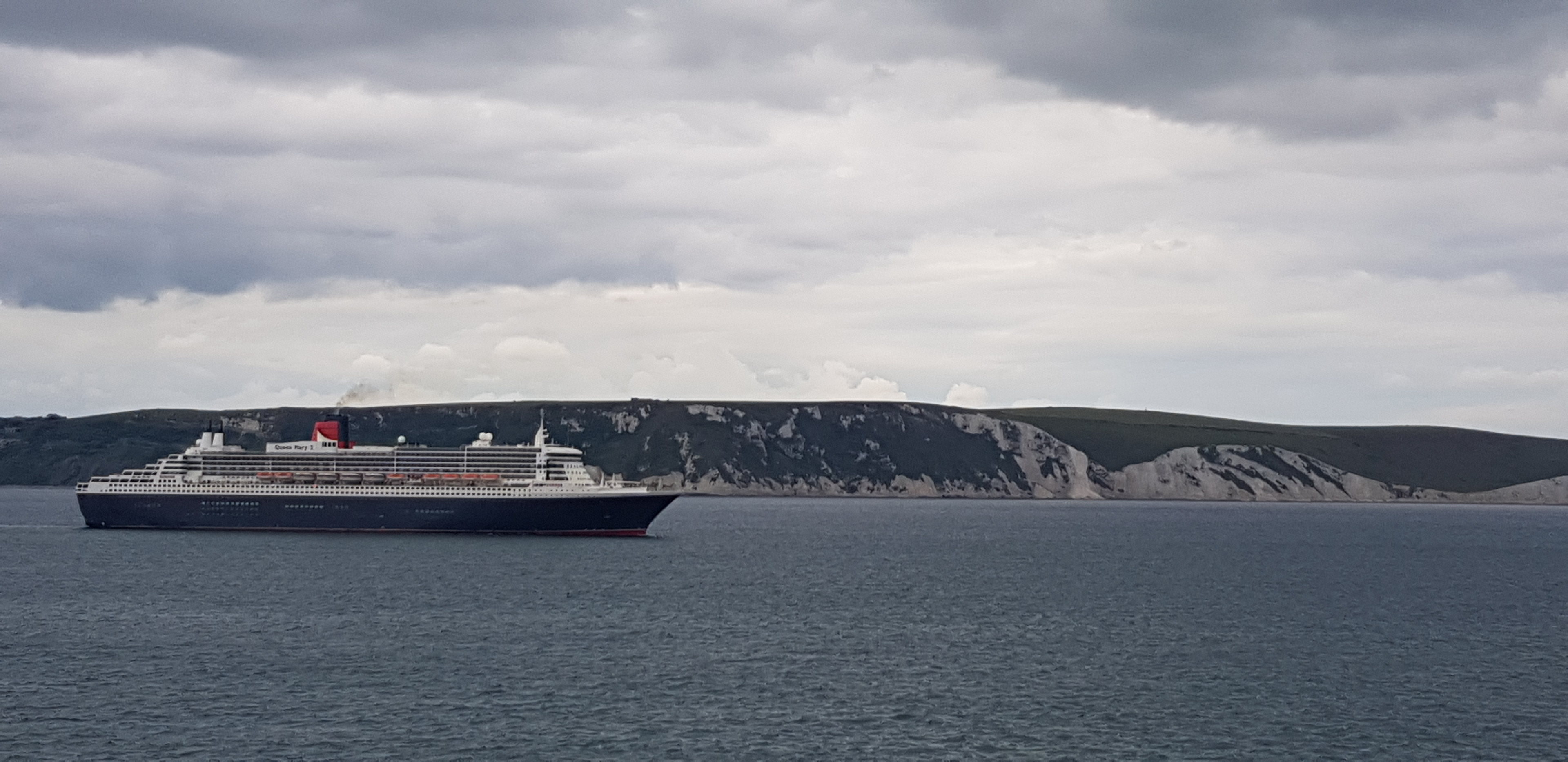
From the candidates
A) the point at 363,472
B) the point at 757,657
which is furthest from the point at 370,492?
the point at 757,657

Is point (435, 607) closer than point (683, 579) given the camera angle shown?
Yes

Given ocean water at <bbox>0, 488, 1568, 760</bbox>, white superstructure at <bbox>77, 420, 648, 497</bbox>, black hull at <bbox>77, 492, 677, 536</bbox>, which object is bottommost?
ocean water at <bbox>0, 488, 1568, 760</bbox>

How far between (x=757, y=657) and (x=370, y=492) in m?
77.5

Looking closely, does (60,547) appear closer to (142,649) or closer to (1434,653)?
(142,649)

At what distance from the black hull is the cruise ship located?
9 centimetres

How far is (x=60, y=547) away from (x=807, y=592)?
6561 centimetres

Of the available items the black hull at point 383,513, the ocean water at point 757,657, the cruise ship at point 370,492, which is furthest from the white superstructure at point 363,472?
the ocean water at point 757,657

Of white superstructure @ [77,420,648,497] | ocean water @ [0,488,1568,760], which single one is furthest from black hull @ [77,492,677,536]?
ocean water @ [0,488,1568,760]

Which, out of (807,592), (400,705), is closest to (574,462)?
(807,592)

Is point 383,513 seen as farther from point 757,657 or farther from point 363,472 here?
point 757,657

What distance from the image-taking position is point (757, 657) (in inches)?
2205

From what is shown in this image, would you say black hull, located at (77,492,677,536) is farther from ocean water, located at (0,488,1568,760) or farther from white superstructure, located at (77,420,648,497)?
ocean water, located at (0,488,1568,760)

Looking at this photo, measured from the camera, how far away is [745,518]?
181250 mm

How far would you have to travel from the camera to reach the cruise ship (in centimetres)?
12188
